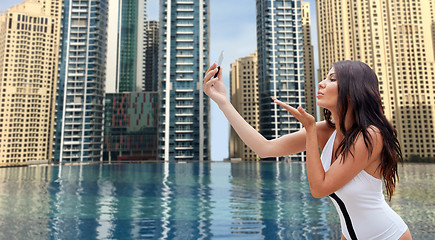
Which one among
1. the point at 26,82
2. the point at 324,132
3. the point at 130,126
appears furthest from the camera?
the point at 130,126

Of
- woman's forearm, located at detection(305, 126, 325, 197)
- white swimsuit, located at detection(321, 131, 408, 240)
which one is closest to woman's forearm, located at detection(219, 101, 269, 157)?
woman's forearm, located at detection(305, 126, 325, 197)

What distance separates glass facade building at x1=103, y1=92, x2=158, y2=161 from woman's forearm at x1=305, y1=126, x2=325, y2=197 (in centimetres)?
10228

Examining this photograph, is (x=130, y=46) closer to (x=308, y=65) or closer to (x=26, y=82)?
(x=26, y=82)

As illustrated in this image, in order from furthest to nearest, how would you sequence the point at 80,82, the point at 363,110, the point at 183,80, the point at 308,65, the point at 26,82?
1. the point at 308,65
2. the point at 26,82
3. the point at 80,82
4. the point at 183,80
5. the point at 363,110

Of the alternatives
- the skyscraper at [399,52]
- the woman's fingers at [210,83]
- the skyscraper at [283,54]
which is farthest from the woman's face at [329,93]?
the skyscraper at [399,52]

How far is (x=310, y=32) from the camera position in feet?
400

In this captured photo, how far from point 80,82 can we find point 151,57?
62866mm

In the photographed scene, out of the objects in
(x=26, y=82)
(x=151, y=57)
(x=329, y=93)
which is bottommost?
(x=329, y=93)

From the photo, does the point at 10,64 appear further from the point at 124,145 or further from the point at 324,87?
the point at 324,87

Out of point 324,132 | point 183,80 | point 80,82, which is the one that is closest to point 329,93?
point 324,132

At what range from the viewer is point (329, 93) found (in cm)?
141

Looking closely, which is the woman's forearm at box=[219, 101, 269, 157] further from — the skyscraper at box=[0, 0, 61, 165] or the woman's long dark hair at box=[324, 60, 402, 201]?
the skyscraper at box=[0, 0, 61, 165]

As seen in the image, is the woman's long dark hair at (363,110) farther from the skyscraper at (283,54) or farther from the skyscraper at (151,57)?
the skyscraper at (151,57)

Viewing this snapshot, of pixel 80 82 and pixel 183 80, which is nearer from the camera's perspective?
pixel 183 80
